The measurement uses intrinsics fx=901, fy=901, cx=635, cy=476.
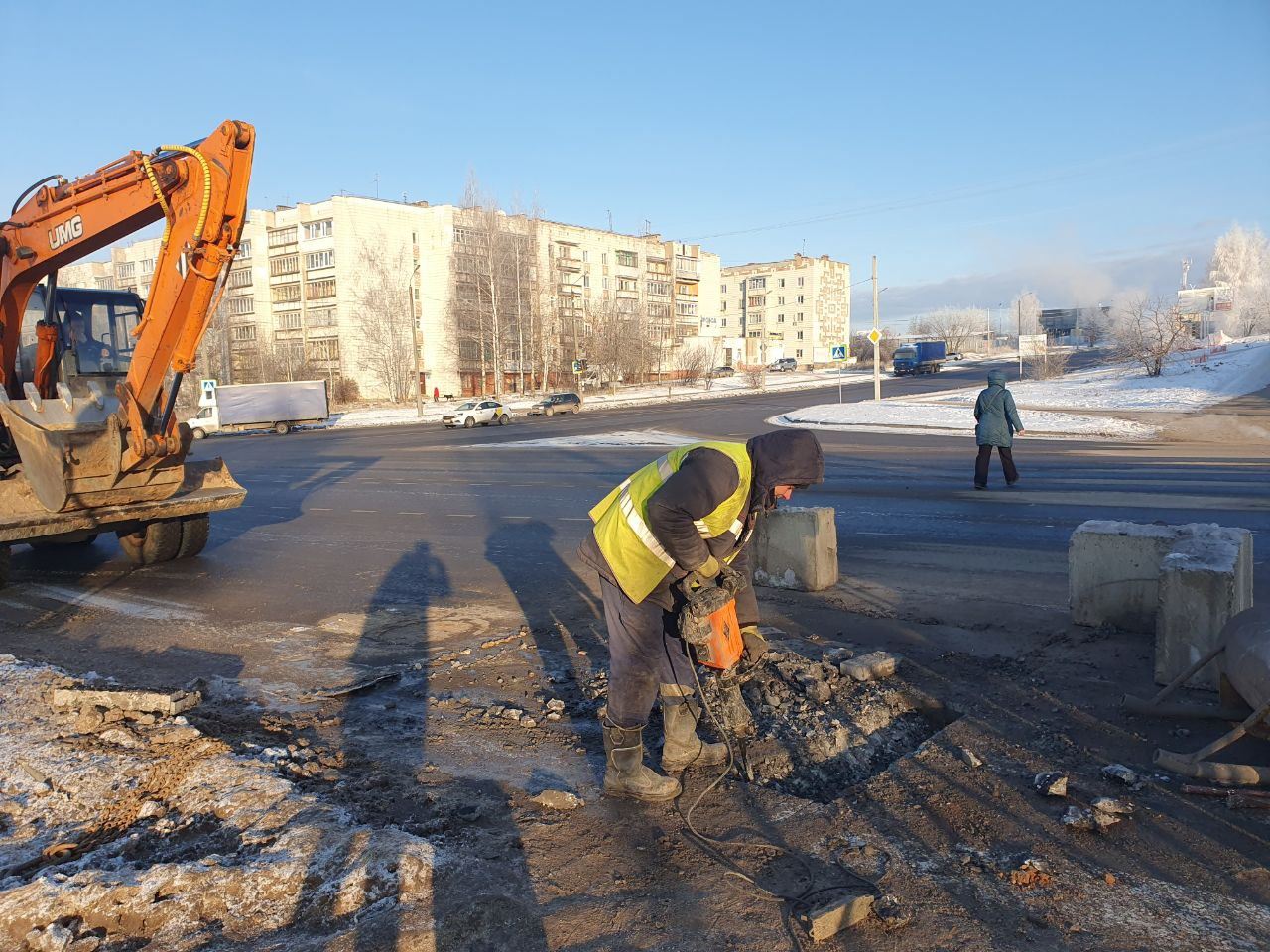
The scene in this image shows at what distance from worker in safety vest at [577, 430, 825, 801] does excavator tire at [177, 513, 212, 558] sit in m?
7.44

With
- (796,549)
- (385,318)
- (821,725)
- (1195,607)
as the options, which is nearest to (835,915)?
(821,725)

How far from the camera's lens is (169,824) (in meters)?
3.92

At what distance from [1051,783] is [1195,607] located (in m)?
1.80

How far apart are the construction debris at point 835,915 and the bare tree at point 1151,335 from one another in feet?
147

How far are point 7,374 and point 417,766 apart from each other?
309 inches

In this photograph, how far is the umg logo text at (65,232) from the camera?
9.12 metres

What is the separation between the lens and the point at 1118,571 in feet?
20.4

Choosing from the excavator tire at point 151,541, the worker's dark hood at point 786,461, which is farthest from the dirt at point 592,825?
the excavator tire at point 151,541

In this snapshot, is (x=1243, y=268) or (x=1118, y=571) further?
(x=1243, y=268)

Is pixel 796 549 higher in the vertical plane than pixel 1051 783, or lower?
higher

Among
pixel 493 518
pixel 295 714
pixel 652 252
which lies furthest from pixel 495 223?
pixel 295 714

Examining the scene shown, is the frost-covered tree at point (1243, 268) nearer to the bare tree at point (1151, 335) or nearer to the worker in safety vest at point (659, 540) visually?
the bare tree at point (1151, 335)

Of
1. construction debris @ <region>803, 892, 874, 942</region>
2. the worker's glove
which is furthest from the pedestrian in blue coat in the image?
construction debris @ <region>803, 892, 874, 942</region>

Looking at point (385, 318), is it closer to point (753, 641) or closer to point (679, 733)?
point (753, 641)
